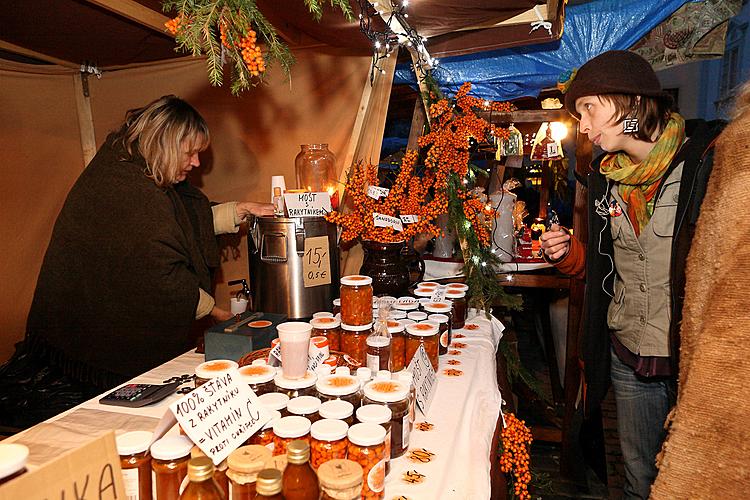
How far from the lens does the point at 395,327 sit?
1.51 meters

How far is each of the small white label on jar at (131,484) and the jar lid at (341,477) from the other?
14.4 inches

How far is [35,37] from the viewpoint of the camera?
2.40 metres

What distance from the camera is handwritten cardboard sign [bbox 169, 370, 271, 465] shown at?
79cm

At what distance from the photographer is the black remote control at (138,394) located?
1.28 metres

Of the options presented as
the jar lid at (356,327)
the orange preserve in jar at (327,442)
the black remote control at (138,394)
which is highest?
the jar lid at (356,327)

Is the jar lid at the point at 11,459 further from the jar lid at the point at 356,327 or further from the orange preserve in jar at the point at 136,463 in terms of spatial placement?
the jar lid at the point at 356,327

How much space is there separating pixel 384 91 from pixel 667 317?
165cm

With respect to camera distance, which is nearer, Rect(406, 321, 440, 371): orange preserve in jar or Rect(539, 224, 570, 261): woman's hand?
Rect(406, 321, 440, 371): orange preserve in jar

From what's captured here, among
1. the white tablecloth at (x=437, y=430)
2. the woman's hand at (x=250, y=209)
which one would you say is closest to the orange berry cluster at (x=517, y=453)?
the white tablecloth at (x=437, y=430)

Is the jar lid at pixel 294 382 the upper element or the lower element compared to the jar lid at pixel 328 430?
upper

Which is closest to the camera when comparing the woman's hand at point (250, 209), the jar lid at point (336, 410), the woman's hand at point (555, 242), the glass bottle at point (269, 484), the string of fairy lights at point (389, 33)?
the glass bottle at point (269, 484)

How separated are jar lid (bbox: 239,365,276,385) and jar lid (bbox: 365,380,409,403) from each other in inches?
9.0

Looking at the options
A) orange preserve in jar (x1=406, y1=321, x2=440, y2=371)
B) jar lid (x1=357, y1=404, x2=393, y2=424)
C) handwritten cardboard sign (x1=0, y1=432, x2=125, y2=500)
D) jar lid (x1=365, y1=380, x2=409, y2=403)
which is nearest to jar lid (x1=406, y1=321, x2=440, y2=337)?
orange preserve in jar (x1=406, y1=321, x2=440, y2=371)

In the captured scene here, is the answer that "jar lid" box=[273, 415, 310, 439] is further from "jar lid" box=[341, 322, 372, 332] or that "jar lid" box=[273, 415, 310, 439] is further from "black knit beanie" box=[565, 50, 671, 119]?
"black knit beanie" box=[565, 50, 671, 119]
